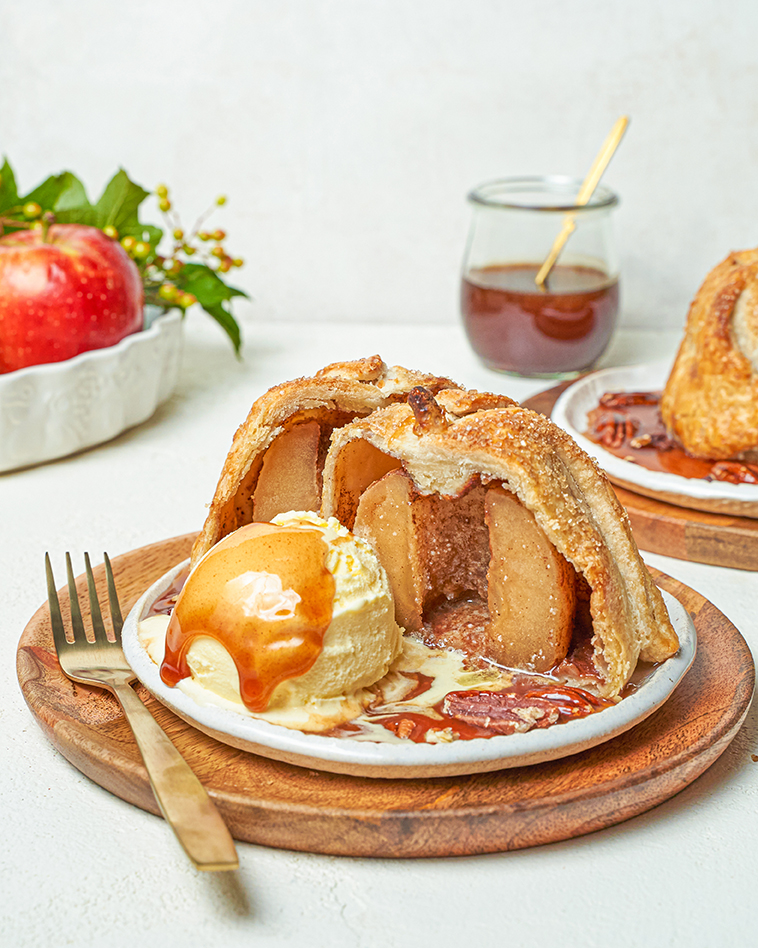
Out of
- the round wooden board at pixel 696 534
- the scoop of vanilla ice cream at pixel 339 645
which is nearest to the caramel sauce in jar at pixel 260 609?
the scoop of vanilla ice cream at pixel 339 645

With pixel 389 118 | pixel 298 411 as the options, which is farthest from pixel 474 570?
pixel 389 118

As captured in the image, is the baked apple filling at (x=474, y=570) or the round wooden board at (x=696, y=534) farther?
the round wooden board at (x=696, y=534)

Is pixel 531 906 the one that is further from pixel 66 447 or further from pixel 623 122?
pixel 623 122

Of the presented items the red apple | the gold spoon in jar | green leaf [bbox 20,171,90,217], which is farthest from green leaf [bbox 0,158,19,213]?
the gold spoon in jar

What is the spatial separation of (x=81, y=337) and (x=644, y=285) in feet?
4.19

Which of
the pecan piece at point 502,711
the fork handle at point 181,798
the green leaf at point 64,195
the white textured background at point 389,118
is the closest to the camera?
the fork handle at point 181,798

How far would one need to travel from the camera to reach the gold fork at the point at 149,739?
0.68 meters

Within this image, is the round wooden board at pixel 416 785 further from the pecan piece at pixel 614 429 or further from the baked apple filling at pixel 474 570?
the pecan piece at pixel 614 429

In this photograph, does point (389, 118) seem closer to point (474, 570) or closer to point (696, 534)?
point (696, 534)

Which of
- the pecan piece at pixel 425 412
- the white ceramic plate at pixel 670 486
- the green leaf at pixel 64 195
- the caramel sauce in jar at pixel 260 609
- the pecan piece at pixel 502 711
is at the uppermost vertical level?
the pecan piece at pixel 425 412

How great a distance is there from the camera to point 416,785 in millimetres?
778

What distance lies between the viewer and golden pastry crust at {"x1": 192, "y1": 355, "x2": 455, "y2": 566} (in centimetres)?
97

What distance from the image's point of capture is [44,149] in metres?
2.35

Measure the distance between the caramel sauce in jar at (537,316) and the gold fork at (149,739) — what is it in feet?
3.29
